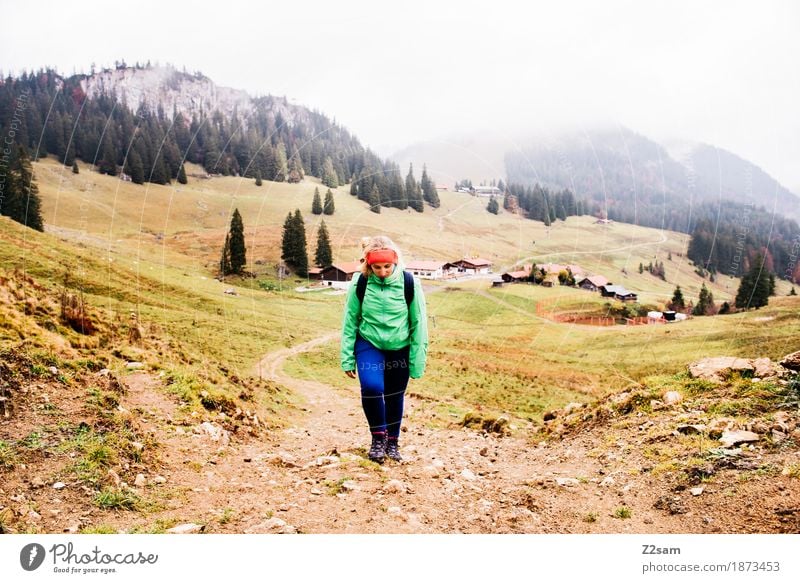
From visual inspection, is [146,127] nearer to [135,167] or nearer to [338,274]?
[135,167]

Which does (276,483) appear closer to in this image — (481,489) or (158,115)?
(481,489)

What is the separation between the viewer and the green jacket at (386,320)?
17.6ft

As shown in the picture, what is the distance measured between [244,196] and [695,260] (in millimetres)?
45751

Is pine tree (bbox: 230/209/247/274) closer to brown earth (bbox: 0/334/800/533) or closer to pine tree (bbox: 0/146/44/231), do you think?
pine tree (bbox: 0/146/44/231)

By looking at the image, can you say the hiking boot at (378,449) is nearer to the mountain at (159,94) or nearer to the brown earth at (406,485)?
the brown earth at (406,485)

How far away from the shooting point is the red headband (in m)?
5.18

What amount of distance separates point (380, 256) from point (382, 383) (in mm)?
1595

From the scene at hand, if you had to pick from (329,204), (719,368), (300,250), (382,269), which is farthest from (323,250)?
(719,368)

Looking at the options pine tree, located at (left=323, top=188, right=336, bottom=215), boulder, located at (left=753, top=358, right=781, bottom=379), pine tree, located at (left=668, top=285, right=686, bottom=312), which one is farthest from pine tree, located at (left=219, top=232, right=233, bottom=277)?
pine tree, located at (left=668, top=285, right=686, bottom=312)

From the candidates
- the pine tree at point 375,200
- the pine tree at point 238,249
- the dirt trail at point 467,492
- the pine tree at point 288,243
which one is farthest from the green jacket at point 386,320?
the pine tree at point 238,249

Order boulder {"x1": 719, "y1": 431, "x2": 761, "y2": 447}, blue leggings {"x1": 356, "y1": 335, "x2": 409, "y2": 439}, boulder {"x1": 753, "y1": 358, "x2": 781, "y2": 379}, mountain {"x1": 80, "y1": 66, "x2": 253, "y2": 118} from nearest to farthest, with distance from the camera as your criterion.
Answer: boulder {"x1": 719, "y1": 431, "x2": 761, "y2": 447} < blue leggings {"x1": 356, "y1": 335, "x2": 409, "y2": 439} < boulder {"x1": 753, "y1": 358, "x2": 781, "y2": 379} < mountain {"x1": 80, "y1": 66, "x2": 253, "y2": 118}

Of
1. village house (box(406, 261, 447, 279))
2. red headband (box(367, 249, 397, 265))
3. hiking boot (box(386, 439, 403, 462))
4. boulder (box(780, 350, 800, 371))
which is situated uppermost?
red headband (box(367, 249, 397, 265))

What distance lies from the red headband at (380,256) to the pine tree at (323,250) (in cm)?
1168

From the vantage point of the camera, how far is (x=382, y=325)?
213 inches
